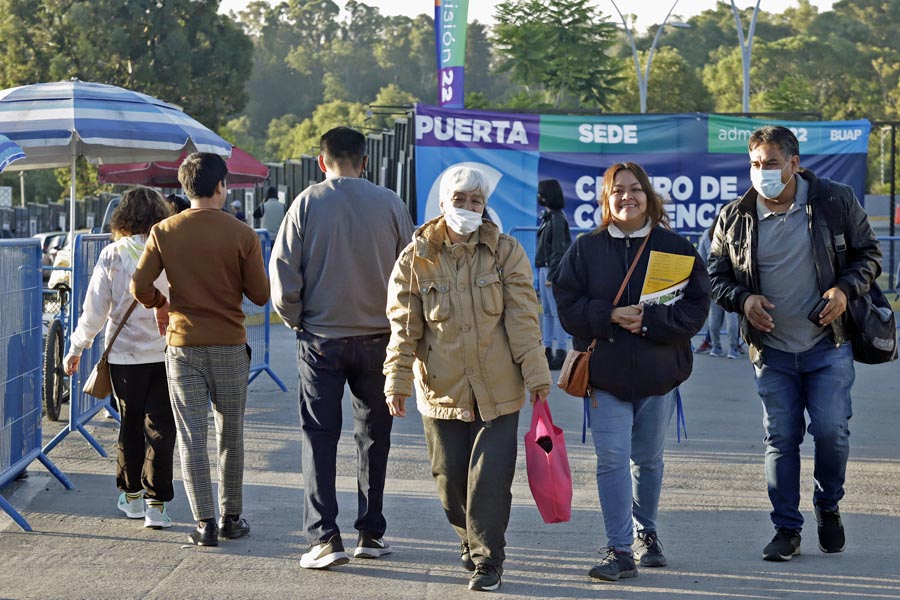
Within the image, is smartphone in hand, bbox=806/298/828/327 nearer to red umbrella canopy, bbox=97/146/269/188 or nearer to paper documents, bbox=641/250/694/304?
paper documents, bbox=641/250/694/304

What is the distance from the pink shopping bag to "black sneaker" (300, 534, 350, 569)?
93 centimetres

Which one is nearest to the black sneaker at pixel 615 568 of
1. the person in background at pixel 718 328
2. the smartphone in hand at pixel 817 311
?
the smartphone in hand at pixel 817 311

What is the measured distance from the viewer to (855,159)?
707 inches

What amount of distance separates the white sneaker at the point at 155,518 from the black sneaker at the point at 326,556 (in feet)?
3.37

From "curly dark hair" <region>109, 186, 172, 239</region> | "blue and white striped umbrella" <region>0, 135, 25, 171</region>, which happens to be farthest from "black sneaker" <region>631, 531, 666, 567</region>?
"blue and white striped umbrella" <region>0, 135, 25, 171</region>

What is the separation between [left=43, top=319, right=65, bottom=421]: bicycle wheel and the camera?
29.1 feet

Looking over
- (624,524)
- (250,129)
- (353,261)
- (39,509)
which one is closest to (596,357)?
(624,524)

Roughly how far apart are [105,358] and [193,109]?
1578 inches

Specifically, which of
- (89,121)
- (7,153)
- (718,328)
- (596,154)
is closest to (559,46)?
(596,154)

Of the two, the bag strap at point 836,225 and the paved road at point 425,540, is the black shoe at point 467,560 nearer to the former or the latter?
the paved road at point 425,540

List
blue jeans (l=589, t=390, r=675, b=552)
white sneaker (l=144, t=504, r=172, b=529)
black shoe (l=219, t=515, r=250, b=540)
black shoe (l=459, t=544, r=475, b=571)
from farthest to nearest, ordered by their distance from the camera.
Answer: white sneaker (l=144, t=504, r=172, b=529) → black shoe (l=219, t=515, r=250, b=540) → black shoe (l=459, t=544, r=475, b=571) → blue jeans (l=589, t=390, r=675, b=552)

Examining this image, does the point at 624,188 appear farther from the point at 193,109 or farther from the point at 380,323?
the point at 193,109

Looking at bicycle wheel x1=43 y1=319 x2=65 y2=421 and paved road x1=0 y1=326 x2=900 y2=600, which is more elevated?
bicycle wheel x1=43 y1=319 x2=65 y2=421

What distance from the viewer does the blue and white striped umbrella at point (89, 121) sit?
30.9 ft
